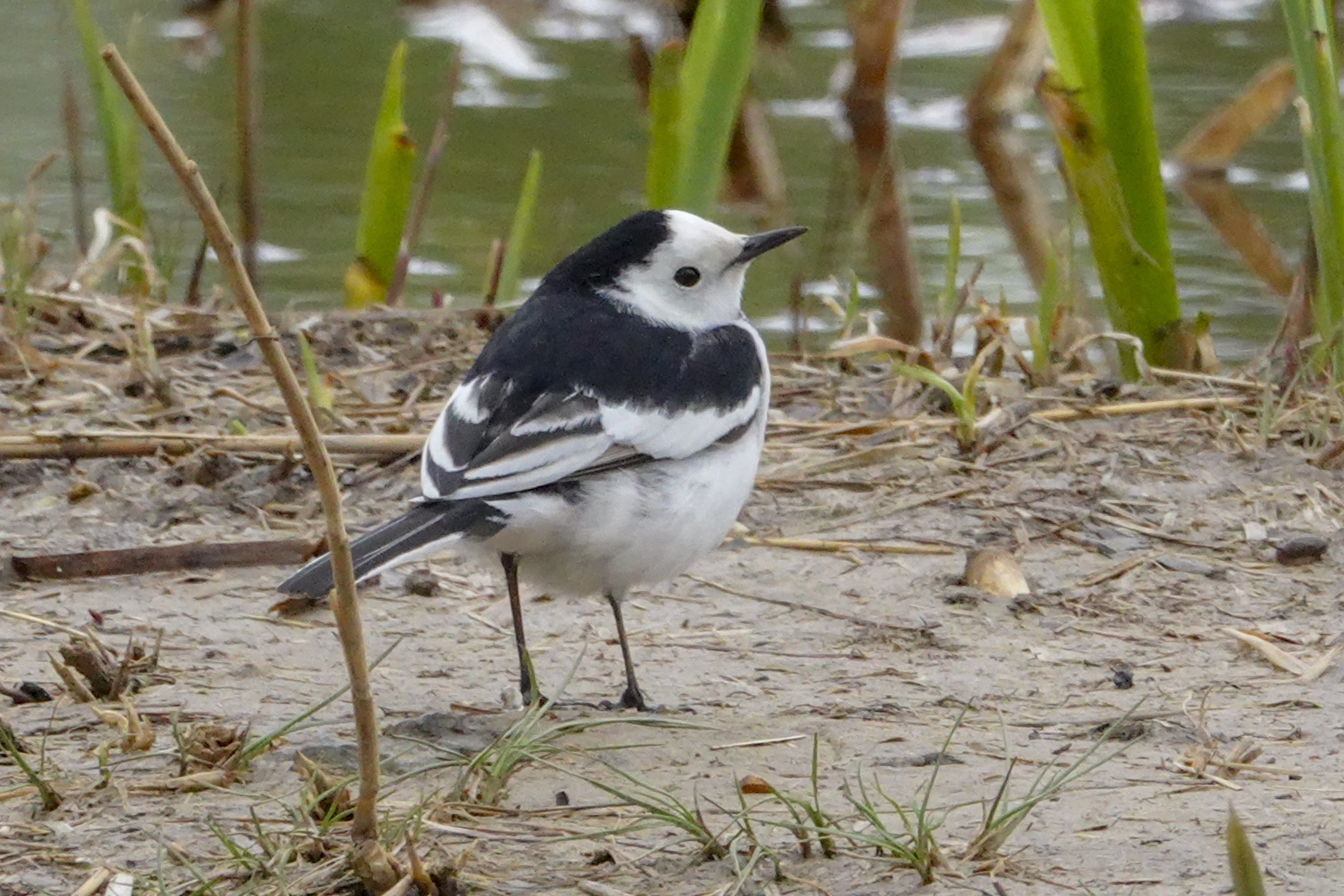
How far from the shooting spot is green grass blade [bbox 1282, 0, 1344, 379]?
4664 millimetres

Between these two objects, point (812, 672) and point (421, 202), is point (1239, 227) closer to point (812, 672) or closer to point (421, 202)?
point (421, 202)

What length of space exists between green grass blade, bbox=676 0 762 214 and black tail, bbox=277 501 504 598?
2227 millimetres

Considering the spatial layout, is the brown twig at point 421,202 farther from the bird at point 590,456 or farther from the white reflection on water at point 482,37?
the white reflection on water at point 482,37

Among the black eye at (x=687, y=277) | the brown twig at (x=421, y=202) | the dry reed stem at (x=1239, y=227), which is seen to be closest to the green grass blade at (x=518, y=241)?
the brown twig at (x=421, y=202)

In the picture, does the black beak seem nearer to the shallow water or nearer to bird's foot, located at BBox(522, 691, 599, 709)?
bird's foot, located at BBox(522, 691, 599, 709)

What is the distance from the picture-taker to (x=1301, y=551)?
425 cm

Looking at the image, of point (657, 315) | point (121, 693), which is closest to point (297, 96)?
point (657, 315)

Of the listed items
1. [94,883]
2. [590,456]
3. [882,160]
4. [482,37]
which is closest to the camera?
[94,883]

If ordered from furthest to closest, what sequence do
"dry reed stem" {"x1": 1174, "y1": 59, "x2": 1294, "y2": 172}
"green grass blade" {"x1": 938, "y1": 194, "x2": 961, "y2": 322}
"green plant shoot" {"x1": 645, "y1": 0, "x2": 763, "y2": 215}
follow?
"dry reed stem" {"x1": 1174, "y1": 59, "x2": 1294, "y2": 172}
"green plant shoot" {"x1": 645, "y1": 0, "x2": 763, "y2": 215}
"green grass blade" {"x1": 938, "y1": 194, "x2": 961, "y2": 322}

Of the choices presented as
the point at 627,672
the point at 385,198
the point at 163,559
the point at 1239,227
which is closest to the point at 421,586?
the point at 163,559

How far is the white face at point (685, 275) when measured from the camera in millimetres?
4039

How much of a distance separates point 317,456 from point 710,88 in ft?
10.9

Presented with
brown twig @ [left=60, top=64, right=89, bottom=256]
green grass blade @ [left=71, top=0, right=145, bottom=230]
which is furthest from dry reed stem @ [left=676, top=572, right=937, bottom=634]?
brown twig @ [left=60, top=64, right=89, bottom=256]

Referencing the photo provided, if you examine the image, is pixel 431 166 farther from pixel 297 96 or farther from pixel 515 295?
pixel 297 96
